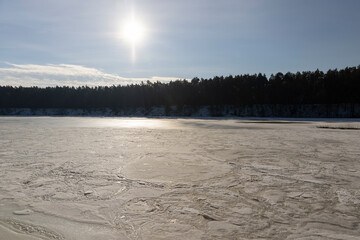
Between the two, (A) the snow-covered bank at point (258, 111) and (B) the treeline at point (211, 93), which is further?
(B) the treeline at point (211, 93)

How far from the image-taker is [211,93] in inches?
2707

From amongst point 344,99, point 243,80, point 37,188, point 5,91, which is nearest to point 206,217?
point 37,188

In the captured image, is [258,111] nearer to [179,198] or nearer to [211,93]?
[211,93]

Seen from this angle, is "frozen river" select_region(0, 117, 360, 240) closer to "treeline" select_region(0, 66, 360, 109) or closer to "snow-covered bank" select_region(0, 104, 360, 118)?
"snow-covered bank" select_region(0, 104, 360, 118)

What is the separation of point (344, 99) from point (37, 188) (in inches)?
2523

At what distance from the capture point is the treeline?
54.2m

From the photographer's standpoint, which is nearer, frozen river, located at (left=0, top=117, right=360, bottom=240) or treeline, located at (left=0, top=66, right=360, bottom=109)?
frozen river, located at (left=0, top=117, right=360, bottom=240)

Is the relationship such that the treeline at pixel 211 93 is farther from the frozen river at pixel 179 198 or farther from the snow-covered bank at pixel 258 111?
the frozen river at pixel 179 198

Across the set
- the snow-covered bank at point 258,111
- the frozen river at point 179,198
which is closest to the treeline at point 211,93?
the snow-covered bank at point 258,111

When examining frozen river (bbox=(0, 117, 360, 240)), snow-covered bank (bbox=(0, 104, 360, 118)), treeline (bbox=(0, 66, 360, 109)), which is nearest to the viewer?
frozen river (bbox=(0, 117, 360, 240))

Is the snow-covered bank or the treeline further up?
the treeline

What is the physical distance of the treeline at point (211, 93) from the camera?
54.2 metres

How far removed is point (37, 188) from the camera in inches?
167

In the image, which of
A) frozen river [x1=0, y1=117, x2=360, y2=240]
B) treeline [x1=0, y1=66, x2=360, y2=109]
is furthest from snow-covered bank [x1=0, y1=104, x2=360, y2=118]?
frozen river [x1=0, y1=117, x2=360, y2=240]
